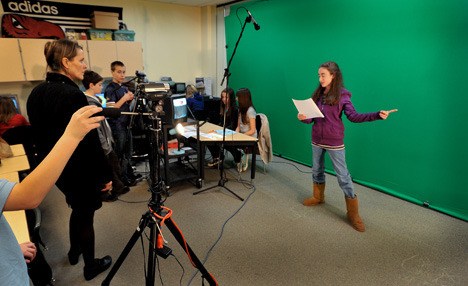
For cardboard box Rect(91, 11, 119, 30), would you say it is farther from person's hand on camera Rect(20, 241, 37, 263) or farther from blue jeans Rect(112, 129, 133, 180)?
person's hand on camera Rect(20, 241, 37, 263)

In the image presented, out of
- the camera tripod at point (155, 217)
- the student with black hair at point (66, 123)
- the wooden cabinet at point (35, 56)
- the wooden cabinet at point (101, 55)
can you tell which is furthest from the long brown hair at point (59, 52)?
the wooden cabinet at point (101, 55)

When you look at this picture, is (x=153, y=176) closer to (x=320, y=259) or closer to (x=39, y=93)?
(x=39, y=93)

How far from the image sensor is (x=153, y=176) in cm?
142

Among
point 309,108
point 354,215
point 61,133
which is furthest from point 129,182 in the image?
point 354,215

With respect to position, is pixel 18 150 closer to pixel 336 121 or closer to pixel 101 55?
pixel 101 55

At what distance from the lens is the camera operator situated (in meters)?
3.23

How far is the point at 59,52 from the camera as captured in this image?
61.7 inches

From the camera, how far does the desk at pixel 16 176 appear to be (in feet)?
4.46

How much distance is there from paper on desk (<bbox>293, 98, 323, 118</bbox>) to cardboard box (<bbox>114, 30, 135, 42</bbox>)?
3457 mm

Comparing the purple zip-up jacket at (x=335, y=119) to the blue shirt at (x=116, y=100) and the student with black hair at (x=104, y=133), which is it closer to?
the student with black hair at (x=104, y=133)

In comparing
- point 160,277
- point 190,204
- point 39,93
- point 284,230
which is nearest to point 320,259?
point 284,230

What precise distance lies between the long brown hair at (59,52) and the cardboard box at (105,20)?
3.15 metres

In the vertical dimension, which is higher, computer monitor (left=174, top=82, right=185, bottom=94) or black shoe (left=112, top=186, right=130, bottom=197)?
computer monitor (left=174, top=82, right=185, bottom=94)

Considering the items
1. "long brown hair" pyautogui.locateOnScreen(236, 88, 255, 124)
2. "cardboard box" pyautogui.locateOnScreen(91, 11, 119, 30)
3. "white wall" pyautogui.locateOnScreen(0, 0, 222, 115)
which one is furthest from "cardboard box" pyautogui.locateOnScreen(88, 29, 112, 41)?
"long brown hair" pyautogui.locateOnScreen(236, 88, 255, 124)
